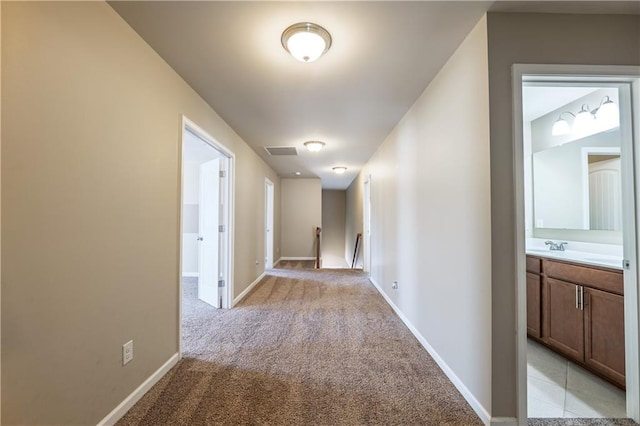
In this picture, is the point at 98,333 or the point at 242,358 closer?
the point at 98,333

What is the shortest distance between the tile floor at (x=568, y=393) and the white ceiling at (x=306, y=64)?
94.6 inches

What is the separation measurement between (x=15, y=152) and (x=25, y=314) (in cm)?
64

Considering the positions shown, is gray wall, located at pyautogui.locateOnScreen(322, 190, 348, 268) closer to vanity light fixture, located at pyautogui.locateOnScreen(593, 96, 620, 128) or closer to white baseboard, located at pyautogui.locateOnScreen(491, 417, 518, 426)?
vanity light fixture, located at pyautogui.locateOnScreen(593, 96, 620, 128)

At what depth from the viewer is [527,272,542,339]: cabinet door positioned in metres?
2.44

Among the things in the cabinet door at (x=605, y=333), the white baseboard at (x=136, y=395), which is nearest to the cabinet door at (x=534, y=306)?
the cabinet door at (x=605, y=333)

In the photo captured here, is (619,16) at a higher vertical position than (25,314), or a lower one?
higher

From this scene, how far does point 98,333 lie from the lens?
1416mm

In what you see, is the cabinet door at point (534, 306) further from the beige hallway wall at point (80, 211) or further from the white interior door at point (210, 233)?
the white interior door at point (210, 233)

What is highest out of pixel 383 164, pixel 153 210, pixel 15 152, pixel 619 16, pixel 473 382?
pixel 619 16

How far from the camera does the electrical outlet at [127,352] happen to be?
1.59 metres

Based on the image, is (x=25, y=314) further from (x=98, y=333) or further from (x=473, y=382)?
(x=473, y=382)

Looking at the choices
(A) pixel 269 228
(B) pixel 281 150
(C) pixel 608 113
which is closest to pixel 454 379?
(C) pixel 608 113

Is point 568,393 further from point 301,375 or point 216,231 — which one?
point 216,231

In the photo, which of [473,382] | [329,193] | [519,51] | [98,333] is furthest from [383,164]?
[329,193]
